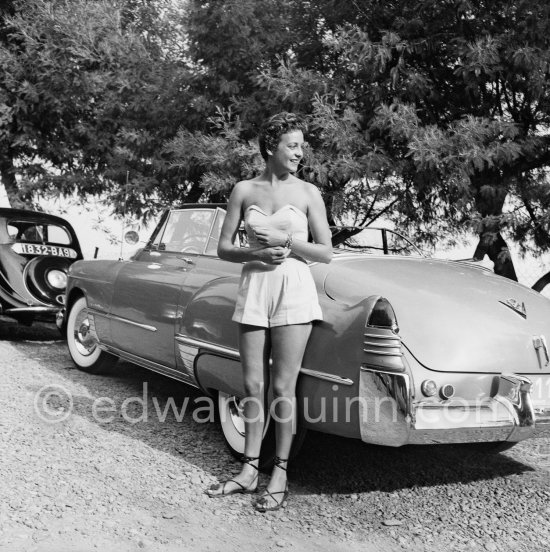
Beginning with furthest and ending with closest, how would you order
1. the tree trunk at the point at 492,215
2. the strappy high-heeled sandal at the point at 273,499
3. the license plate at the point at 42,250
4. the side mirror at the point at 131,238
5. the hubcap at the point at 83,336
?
the license plate at the point at 42,250 < the tree trunk at the point at 492,215 < the hubcap at the point at 83,336 < the side mirror at the point at 131,238 < the strappy high-heeled sandal at the point at 273,499

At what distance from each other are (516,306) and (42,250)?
6937mm

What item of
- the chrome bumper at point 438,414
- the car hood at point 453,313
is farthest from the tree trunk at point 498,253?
the chrome bumper at point 438,414

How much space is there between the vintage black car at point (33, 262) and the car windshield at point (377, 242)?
454 cm

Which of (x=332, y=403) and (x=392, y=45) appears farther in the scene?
(x=392, y=45)

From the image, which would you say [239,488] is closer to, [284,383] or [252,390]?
[252,390]

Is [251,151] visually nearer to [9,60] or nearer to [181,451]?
[181,451]

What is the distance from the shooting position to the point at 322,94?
9.10 meters

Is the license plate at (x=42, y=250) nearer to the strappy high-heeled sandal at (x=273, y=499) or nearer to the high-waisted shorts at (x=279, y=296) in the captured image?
the high-waisted shorts at (x=279, y=296)

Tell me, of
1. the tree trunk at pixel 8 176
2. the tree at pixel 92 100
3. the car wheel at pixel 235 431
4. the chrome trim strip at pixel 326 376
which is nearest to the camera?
the chrome trim strip at pixel 326 376

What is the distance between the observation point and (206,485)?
13.0 ft

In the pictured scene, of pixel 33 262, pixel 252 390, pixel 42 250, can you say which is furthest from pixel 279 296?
pixel 42 250

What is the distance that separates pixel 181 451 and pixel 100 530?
49.5 inches

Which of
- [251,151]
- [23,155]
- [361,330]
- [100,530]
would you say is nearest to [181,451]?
[100,530]

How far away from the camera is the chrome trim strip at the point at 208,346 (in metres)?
4.09
